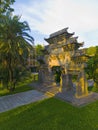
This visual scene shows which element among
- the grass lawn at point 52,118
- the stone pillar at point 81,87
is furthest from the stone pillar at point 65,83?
the grass lawn at point 52,118

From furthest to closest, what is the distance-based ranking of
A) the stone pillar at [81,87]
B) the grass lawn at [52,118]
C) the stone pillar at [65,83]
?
1. the stone pillar at [65,83]
2. the stone pillar at [81,87]
3. the grass lawn at [52,118]

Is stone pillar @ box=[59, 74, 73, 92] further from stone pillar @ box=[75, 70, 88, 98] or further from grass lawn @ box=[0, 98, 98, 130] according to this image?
grass lawn @ box=[0, 98, 98, 130]

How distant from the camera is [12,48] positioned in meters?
17.8

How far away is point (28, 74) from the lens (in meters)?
21.4

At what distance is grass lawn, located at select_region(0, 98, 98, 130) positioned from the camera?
8.47 metres

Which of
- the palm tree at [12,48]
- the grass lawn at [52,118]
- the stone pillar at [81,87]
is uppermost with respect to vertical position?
the palm tree at [12,48]

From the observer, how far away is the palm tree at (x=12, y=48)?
17703 millimetres

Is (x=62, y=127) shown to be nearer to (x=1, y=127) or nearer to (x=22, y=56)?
(x=1, y=127)

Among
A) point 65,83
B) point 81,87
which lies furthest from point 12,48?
point 81,87

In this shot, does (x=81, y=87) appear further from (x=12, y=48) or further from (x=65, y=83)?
(x=12, y=48)

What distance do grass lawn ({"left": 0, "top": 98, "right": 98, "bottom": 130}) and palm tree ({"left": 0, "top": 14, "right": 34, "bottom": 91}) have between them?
8.57m

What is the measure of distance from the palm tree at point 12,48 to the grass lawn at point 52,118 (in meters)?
8.57

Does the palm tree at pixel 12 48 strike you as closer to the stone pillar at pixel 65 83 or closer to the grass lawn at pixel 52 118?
the stone pillar at pixel 65 83

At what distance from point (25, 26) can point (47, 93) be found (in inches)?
403
